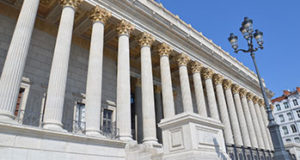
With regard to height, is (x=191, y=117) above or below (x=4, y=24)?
below

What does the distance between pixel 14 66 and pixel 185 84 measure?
13939 millimetres

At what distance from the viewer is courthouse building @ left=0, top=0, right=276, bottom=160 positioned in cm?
923

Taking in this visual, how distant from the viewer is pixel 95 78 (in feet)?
45.1

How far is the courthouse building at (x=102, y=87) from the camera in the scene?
923 cm

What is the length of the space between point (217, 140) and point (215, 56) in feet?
63.7

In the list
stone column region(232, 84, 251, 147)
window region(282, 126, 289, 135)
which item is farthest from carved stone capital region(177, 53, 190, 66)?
window region(282, 126, 289, 135)

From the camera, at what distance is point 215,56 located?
26.3 meters

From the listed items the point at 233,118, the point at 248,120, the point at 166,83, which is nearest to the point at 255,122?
the point at 248,120

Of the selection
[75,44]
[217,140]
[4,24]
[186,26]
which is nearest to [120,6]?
[75,44]

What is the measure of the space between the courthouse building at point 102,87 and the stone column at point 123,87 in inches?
2.5

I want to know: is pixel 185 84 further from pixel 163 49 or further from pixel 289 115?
pixel 289 115

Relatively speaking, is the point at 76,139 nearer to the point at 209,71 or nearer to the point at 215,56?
the point at 209,71

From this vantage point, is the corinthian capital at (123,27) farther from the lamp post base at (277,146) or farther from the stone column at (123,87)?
the lamp post base at (277,146)

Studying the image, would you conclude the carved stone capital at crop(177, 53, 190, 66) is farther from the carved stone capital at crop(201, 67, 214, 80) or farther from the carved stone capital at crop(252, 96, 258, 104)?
the carved stone capital at crop(252, 96, 258, 104)
